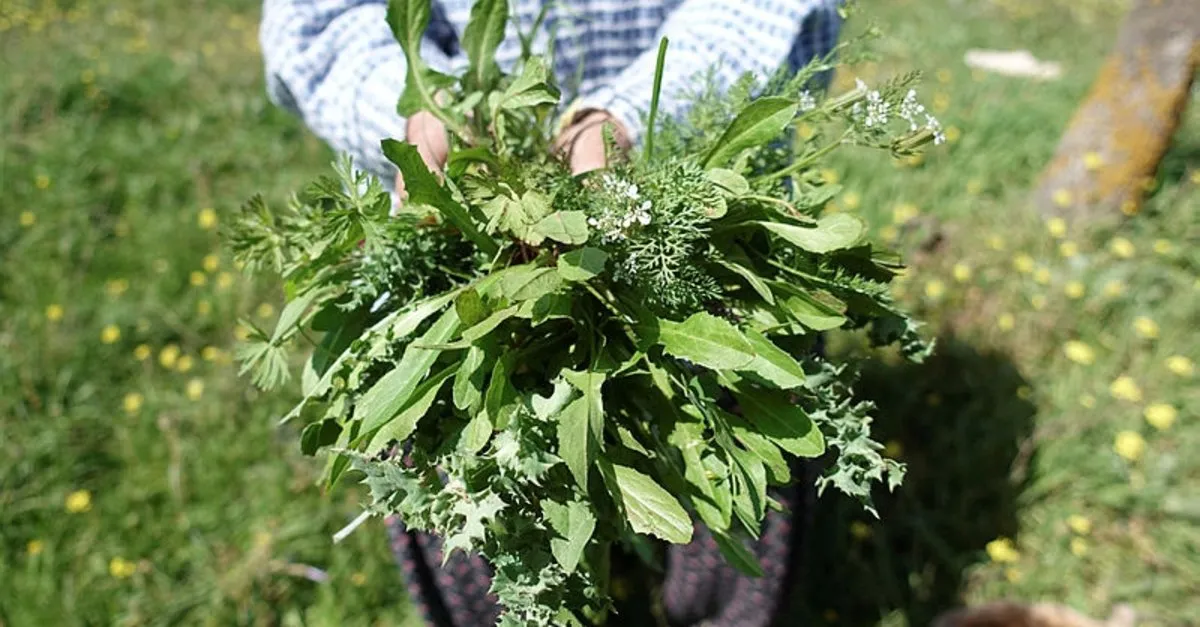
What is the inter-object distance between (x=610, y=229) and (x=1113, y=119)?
283 cm

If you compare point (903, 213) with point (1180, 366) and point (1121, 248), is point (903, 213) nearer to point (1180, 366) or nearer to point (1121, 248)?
point (1121, 248)

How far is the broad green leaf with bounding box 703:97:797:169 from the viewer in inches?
40.4

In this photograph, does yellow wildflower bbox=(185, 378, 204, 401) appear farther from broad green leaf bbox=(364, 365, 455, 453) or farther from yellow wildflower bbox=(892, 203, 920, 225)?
yellow wildflower bbox=(892, 203, 920, 225)

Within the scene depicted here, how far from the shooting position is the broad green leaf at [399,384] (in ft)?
3.20

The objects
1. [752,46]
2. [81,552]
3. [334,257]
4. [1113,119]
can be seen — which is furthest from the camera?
[1113,119]

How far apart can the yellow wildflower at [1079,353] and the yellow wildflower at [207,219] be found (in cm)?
294

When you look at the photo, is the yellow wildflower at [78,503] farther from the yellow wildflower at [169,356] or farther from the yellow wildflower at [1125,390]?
the yellow wildflower at [1125,390]

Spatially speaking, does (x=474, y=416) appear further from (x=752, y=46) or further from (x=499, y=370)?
(x=752, y=46)

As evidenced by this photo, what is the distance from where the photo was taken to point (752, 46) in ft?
5.24

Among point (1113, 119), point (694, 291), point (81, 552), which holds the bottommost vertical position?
point (81, 552)

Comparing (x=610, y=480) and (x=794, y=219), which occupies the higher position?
(x=794, y=219)

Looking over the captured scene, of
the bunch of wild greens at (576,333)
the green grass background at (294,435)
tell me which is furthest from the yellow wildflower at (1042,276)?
the bunch of wild greens at (576,333)

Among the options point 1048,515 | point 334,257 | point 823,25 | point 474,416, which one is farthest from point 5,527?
point 1048,515

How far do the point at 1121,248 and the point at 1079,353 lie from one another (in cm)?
53
